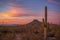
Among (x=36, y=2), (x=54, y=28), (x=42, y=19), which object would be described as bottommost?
(x=54, y=28)

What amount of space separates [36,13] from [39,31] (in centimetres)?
39

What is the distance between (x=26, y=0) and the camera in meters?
3.16

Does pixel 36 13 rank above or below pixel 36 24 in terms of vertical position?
above

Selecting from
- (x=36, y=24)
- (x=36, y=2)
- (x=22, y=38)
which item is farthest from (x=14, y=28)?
(x=36, y=2)

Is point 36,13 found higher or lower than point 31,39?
higher

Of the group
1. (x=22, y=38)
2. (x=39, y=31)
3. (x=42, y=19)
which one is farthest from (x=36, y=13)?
(x=22, y=38)

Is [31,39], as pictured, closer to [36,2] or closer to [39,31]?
[39,31]

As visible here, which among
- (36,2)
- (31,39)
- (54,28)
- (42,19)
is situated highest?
(36,2)

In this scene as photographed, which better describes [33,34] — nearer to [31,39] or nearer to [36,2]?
[31,39]

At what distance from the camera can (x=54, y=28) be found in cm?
312

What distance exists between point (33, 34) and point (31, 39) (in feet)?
0.37

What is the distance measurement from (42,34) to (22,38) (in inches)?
16.7

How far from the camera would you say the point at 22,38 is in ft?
10.1

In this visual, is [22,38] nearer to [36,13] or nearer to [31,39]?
[31,39]
